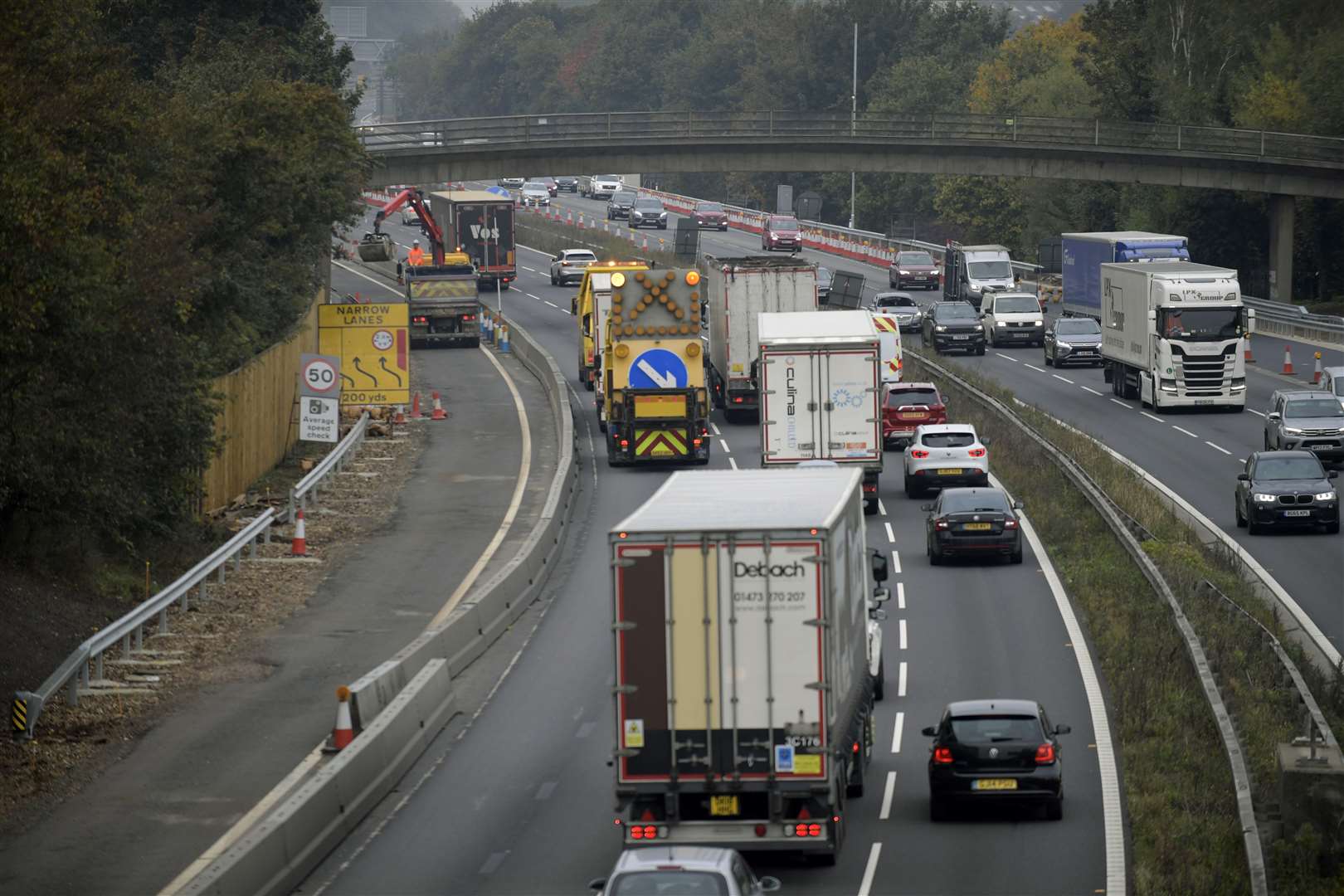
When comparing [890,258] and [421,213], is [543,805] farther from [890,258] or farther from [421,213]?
[890,258]

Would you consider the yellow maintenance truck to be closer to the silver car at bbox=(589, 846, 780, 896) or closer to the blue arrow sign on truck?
the blue arrow sign on truck

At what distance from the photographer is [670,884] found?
14406 mm

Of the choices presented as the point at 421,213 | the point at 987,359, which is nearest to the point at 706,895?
the point at 987,359

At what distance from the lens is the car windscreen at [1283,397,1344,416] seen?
141 ft

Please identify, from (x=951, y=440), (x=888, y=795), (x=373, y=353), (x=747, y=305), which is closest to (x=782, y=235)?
(x=747, y=305)

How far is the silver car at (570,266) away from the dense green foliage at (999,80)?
25503 millimetres

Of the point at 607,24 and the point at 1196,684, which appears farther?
the point at 607,24

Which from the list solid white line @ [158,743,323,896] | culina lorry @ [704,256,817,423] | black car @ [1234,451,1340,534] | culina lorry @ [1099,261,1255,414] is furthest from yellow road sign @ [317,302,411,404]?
solid white line @ [158,743,323,896]

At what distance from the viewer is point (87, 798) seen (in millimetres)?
21219

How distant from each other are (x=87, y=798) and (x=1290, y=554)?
873 inches

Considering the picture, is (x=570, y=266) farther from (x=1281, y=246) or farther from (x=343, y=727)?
(x=343, y=727)

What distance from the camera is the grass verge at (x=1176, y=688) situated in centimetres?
1817

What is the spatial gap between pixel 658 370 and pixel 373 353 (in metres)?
6.75

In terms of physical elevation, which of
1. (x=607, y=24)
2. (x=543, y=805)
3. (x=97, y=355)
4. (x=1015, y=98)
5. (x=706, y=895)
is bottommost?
(x=543, y=805)
